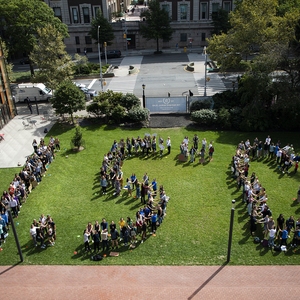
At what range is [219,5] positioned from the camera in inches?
2438

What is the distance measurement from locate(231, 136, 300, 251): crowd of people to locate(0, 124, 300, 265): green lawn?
52 cm

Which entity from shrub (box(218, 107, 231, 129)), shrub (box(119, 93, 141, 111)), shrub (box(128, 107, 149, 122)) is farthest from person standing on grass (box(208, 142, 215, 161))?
shrub (box(119, 93, 141, 111))

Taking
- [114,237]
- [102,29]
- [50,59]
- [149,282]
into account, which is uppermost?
[102,29]

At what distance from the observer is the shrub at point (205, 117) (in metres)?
29.9

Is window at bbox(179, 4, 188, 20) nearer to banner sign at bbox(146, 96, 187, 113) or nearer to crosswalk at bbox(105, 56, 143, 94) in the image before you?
crosswalk at bbox(105, 56, 143, 94)

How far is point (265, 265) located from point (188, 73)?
37.3m

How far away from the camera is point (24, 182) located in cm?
2134

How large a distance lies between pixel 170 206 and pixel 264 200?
501 centimetres

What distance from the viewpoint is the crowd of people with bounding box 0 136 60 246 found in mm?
18194

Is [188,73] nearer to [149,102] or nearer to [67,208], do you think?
[149,102]

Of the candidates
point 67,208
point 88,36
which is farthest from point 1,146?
point 88,36

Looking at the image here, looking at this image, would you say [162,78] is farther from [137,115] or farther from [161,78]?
[137,115]

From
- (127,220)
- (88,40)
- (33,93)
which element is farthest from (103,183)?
(88,40)

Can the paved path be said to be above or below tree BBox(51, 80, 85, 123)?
below
